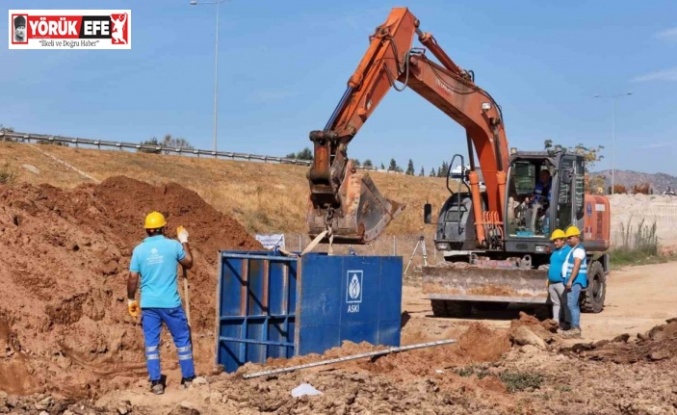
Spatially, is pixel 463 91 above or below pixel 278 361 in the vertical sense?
above

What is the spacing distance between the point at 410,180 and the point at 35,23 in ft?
88.7

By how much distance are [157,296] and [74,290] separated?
3.69m

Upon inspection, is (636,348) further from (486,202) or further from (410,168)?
(410,168)

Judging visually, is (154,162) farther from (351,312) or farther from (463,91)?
(351,312)

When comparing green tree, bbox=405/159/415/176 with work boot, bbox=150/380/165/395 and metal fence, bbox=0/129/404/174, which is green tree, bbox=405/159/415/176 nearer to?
metal fence, bbox=0/129/404/174

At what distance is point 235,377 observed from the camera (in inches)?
413

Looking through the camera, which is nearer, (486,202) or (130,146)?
(486,202)

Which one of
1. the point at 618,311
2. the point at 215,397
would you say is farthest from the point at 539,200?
the point at 215,397

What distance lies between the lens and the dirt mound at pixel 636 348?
13029mm

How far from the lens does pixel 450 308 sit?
19.0 m

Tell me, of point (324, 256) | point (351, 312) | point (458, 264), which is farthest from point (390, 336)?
point (458, 264)

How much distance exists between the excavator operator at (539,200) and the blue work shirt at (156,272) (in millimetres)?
9774

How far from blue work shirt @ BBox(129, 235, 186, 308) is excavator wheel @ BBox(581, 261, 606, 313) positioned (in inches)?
442

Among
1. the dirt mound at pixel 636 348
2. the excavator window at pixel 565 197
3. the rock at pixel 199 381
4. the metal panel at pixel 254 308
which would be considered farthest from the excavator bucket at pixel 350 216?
the excavator window at pixel 565 197
